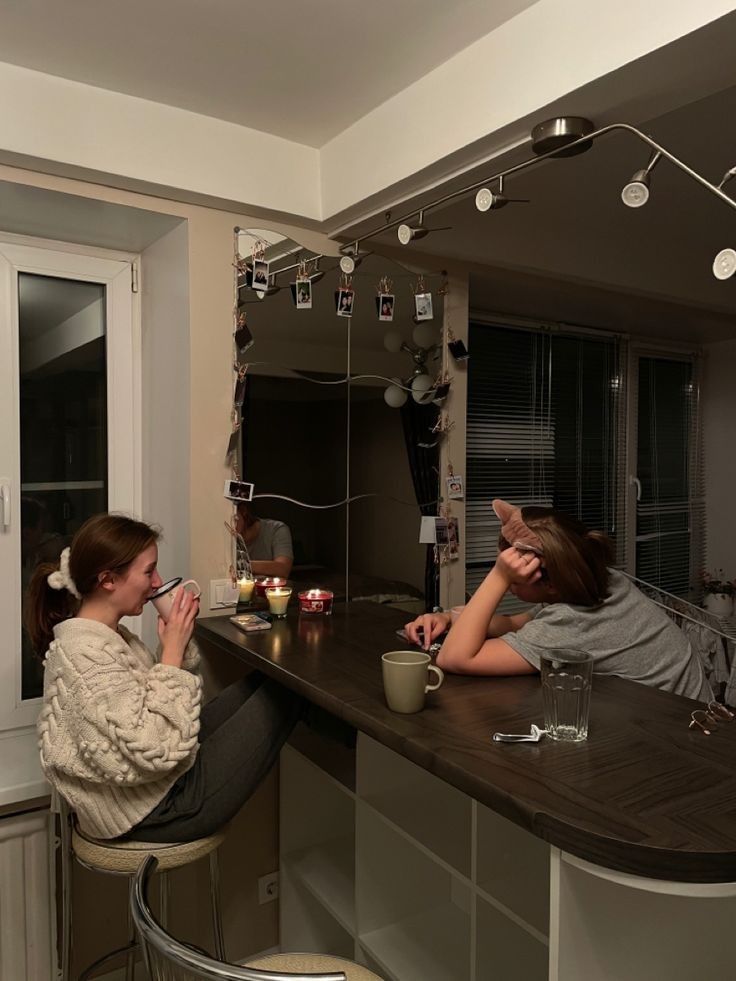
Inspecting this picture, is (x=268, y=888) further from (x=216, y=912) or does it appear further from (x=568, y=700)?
(x=568, y=700)

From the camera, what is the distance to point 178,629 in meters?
1.77

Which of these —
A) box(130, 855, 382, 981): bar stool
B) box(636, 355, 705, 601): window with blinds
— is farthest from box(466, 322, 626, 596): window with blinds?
box(130, 855, 382, 981): bar stool

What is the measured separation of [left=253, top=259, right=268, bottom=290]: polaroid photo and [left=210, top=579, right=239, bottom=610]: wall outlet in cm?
90

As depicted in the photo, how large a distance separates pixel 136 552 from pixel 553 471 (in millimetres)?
→ 2525

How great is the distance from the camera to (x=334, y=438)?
2500mm

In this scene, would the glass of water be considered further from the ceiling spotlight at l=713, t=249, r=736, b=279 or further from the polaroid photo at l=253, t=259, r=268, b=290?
the polaroid photo at l=253, t=259, r=268, b=290

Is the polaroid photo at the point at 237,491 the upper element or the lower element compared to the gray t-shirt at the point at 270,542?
upper

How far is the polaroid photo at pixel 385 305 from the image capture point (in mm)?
2541

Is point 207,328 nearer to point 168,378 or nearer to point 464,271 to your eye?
point 168,378

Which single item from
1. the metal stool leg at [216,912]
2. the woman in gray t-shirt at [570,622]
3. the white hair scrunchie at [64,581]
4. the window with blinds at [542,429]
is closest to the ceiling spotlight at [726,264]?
the woman in gray t-shirt at [570,622]

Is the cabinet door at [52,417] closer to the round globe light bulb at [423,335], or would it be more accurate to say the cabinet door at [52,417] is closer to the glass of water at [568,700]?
the round globe light bulb at [423,335]

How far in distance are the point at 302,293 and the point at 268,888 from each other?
1.91m

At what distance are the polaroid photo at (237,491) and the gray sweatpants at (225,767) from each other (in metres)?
0.58

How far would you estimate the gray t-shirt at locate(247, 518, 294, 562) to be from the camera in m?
2.37
